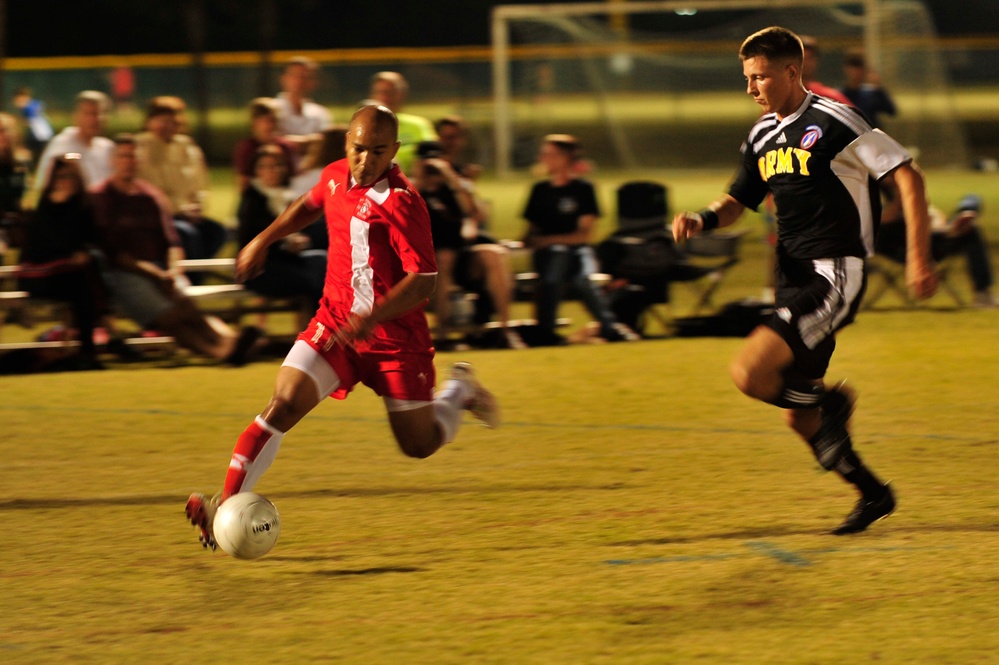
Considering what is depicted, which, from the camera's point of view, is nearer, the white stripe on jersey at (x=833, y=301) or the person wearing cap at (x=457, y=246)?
the white stripe on jersey at (x=833, y=301)

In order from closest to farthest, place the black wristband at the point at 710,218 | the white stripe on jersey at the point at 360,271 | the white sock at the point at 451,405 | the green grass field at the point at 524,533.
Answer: the green grass field at the point at 524,533 → the white stripe on jersey at the point at 360,271 → the black wristband at the point at 710,218 → the white sock at the point at 451,405

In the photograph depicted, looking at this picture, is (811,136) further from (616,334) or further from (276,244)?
(616,334)

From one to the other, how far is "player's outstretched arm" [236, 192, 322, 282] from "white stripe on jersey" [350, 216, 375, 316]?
37cm

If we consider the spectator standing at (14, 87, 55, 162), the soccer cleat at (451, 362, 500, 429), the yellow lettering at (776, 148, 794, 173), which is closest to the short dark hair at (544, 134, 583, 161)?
the soccer cleat at (451, 362, 500, 429)

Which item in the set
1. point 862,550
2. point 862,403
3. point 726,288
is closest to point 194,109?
point 726,288

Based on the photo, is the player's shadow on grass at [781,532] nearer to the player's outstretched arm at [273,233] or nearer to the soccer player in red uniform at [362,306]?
the soccer player in red uniform at [362,306]

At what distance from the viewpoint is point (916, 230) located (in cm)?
574

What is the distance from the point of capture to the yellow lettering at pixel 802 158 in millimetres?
5809

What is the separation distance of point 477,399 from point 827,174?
1974 millimetres

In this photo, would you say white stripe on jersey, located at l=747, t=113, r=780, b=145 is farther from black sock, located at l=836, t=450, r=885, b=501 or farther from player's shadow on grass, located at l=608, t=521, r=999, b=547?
player's shadow on grass, located at l=608, t=521, r=999, b=547

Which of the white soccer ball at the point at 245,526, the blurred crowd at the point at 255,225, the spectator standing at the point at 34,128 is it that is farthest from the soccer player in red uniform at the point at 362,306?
the spectator standing at the point at 34,128

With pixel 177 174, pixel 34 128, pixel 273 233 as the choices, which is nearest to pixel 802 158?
pixel 273 233

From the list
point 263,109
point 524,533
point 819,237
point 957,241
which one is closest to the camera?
point 819,237

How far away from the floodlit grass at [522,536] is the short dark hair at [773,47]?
191 cm
